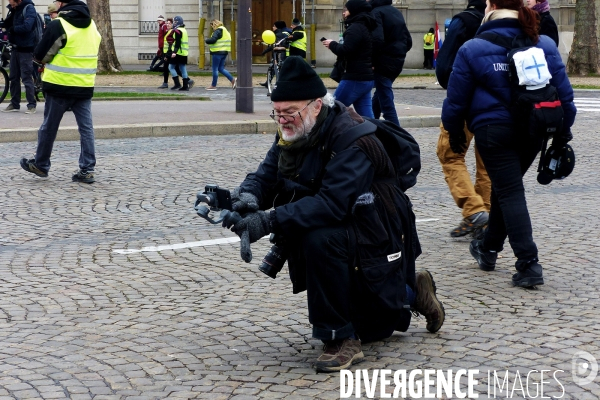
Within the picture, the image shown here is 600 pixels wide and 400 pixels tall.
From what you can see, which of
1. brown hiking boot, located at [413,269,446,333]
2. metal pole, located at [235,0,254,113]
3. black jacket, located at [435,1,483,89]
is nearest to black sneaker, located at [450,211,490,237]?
black jacket, located at [435,1,483,89]

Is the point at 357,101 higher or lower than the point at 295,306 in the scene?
higher

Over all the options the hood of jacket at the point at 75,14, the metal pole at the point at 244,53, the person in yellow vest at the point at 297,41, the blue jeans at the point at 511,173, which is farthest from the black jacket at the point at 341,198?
the person in yellow vest at the point at 297,41

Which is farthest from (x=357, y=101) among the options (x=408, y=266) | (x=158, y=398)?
(x=158, y=398)

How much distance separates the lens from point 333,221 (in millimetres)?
4340

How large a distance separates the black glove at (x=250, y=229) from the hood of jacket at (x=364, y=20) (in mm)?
7317

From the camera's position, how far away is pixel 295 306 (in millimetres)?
5516

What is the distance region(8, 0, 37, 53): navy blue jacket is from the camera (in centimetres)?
1504

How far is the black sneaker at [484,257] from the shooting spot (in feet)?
20.7

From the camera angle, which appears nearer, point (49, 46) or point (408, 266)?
point (408, 266)

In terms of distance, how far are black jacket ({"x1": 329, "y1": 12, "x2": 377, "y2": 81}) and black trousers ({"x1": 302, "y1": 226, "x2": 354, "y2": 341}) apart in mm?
7221

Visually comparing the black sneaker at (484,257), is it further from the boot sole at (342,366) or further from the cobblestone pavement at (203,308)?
the boot sole at (342,366)

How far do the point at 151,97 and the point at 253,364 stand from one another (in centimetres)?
1443

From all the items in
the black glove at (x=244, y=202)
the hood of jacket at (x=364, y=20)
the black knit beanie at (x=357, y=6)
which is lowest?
the black glove at (x=244, y=202)

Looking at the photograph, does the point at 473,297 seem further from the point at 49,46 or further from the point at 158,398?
the point at 49,46
